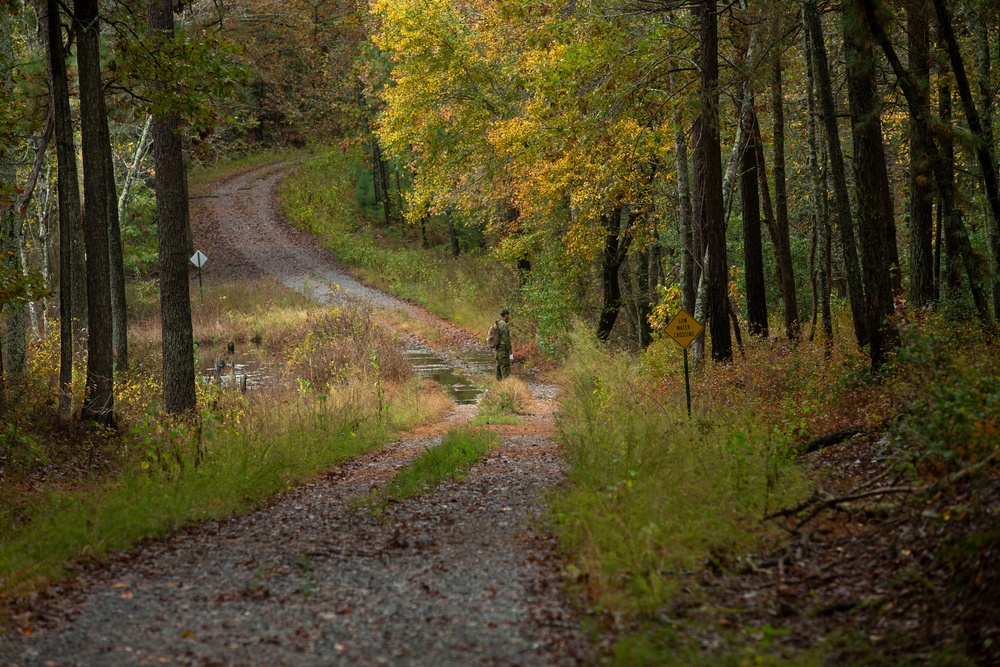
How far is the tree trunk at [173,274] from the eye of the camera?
1276 centimetres

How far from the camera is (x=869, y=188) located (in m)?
12.1

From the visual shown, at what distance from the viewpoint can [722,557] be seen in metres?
6.67

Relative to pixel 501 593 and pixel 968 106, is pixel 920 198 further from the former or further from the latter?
pixel 501 593

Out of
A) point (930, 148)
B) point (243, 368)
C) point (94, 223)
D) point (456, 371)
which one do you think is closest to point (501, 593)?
point (94, 223)

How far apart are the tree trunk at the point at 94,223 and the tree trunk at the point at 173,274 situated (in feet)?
3.06

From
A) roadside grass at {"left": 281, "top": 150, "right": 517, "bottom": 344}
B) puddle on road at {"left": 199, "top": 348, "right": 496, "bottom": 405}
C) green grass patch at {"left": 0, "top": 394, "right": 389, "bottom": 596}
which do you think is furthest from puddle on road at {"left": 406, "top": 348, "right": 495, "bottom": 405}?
green grass patch at {"left": 0, "top": 394, "right": 389, "bottom": 596}

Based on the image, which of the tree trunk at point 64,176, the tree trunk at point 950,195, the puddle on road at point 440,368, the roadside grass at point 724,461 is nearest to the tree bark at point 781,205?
the tree trunk at point 950,195

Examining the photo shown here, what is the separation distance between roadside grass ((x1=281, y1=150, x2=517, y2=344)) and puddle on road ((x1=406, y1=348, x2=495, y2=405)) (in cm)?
360

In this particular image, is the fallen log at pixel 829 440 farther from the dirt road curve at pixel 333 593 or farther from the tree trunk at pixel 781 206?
the tree trunk at pixel 781 206

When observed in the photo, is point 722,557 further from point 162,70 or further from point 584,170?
point 584,170

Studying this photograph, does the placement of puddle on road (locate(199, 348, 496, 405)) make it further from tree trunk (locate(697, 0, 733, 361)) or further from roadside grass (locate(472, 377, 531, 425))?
tree trunk (locate(697, 0, 733, 361))

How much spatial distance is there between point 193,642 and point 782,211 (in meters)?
14.7

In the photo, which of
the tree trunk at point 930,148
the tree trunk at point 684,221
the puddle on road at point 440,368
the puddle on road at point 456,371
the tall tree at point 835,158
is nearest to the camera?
the tree trunk at point 930,148

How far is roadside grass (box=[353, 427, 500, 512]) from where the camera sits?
388 inches
